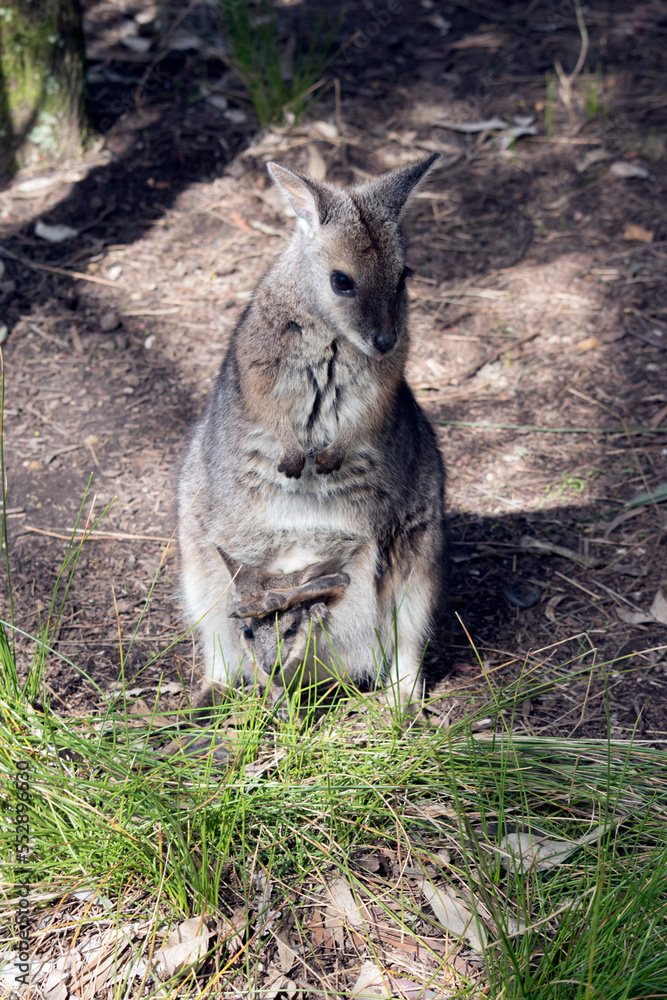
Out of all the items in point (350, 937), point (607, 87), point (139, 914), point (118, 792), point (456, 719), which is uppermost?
point (607, 87)

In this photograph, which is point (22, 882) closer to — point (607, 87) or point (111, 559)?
point (111, 559)

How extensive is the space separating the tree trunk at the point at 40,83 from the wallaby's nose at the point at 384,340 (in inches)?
145

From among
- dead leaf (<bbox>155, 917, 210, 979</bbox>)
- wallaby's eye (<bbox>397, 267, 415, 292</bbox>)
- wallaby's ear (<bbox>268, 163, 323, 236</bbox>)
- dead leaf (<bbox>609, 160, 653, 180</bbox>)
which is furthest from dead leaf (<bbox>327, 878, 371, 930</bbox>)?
dead leaf (<bbox>609, 160, 653, 180</bbox>)

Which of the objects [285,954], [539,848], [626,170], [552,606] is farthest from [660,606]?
[626,170]

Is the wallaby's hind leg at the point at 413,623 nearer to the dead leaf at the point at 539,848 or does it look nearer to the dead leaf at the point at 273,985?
the dead leaf at the point at 539,848

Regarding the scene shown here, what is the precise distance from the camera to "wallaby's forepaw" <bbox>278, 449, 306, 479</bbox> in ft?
8.48

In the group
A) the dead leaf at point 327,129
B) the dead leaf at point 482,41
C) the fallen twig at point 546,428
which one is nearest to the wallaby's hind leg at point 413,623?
the fallen twig at point 546,428

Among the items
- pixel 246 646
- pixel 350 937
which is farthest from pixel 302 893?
pixel 246 646

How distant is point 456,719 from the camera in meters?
2.79

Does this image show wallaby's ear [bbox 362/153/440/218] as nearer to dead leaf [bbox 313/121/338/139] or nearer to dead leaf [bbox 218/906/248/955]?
dead leaf [bbox 218/906/248/955]

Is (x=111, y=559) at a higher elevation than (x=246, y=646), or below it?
Answer: below

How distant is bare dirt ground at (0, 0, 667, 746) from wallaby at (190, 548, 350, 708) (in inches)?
19.0

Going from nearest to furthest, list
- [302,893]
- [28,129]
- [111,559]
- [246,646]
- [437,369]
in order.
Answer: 1. [302,893]
2. [246,646]
3. [111,559]
4. [437,369]
5. [28,129]

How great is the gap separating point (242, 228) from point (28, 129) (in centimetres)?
141
